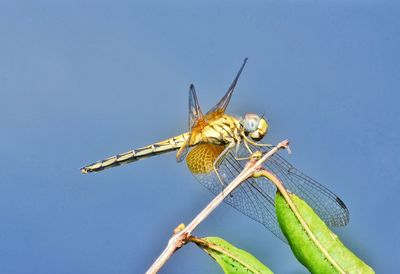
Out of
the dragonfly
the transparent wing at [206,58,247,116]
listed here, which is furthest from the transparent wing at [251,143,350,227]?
the transparent wing at [206,58,247,116]

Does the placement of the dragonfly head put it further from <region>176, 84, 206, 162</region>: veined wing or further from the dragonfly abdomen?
the dragonfly abdomen

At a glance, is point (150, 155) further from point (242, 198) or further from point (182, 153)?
point (242, 198)

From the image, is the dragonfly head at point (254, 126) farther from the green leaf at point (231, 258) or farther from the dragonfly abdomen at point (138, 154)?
the green leaf at point (231, 258)

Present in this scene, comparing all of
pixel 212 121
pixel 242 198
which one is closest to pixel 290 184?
pixel 242 198

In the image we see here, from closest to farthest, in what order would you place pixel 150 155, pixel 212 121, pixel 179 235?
pixel 179 235 → pixel 212 121 → pixel 150 155

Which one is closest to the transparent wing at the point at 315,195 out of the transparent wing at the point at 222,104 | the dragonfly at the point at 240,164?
the dragonfly at the point at 240,164
